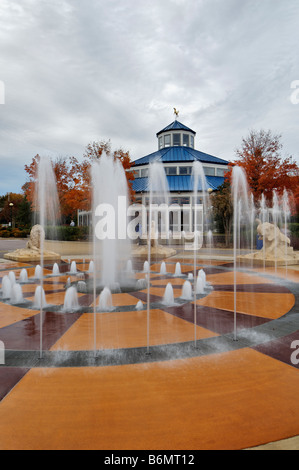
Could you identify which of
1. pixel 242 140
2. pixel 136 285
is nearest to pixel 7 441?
pixel 136 285

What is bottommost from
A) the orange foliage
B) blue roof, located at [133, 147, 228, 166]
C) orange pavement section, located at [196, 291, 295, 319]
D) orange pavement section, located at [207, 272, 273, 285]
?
orange pavement section, located at [196, 291, 295, 319]

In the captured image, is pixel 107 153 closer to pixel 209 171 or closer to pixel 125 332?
pixel 209 171

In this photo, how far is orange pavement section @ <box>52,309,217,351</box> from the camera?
4745mm

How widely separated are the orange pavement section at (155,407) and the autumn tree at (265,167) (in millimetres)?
25269

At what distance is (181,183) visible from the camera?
1703 inches

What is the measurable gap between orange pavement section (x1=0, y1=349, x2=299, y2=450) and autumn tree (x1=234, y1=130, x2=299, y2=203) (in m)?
25.3

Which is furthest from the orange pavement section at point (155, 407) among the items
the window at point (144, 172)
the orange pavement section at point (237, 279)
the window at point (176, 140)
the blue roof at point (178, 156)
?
the window at point (176, 140)

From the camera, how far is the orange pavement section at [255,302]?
6.56m

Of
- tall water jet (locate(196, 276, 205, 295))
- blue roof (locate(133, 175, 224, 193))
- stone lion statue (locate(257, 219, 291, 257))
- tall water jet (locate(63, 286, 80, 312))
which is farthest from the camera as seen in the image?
blue roof (locate(133, 175, 224, 193))

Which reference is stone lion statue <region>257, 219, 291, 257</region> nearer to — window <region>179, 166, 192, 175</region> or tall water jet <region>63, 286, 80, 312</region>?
tall water jet <region>63, 286, 80, 312</region>

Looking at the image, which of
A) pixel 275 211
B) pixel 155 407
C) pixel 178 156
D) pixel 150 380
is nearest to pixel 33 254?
pixel 150 380

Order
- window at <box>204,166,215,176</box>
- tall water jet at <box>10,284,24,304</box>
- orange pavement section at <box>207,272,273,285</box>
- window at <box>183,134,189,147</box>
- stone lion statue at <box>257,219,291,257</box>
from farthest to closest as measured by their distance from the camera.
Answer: window at <box>183,134,189,147</box>
window at <box>204,166,215,176</box>
stone lion statue at <box>257,219,291,257</box>
orange pavement section at <box>207,272,273,285</box>
tall water jet at <box>10,284,24,304</box>

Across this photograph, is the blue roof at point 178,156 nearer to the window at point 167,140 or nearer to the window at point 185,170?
the window at point 185,170

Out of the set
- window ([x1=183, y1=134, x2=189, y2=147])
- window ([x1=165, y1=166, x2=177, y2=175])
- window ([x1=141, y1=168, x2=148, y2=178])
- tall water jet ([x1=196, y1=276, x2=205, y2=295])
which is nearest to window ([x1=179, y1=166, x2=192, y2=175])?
window ([x1=165, y1=166, x2=177, y2=175])
